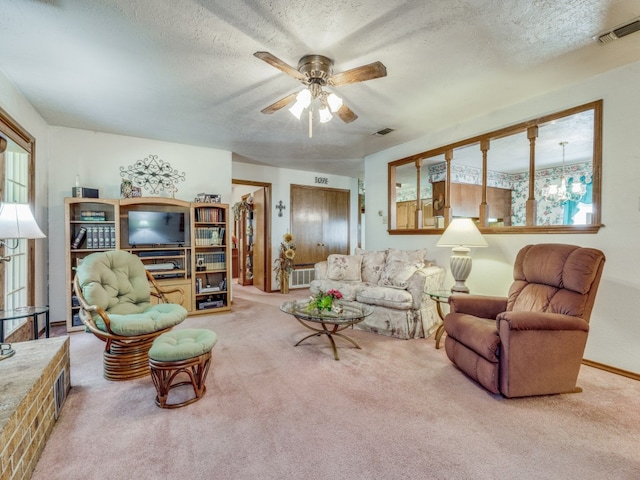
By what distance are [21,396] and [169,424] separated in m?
0.74

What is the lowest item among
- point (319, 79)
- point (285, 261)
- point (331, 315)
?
point (331, 315)

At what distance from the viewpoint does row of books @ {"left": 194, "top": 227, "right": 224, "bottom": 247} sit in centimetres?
436

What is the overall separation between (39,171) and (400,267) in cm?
443

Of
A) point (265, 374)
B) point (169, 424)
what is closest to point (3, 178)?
point (169, 424)

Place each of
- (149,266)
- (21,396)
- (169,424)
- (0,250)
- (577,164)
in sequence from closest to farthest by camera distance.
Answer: (21,396) < (169,424) < (0,250) < (149,266) < (577,164)

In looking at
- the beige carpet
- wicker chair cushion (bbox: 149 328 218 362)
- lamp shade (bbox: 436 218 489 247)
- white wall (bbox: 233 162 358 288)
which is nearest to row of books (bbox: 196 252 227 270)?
white wall (bbox: 233 162 358 288)

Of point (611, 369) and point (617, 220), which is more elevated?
point (617, 220)

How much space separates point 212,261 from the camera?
14.6 ft

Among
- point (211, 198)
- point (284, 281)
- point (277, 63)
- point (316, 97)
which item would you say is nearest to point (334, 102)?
point (316, 97)

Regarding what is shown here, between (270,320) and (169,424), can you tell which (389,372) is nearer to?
(169,424)

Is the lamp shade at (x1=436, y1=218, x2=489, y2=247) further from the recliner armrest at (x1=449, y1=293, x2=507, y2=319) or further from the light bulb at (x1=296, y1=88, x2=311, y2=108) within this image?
the light bulb at (x1=296, y1=88, x2=311, y2=108)

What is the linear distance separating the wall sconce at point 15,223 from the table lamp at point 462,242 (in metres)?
3.50

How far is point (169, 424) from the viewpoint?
5.82ft

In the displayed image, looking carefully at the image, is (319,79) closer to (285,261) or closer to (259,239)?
(285,261)
